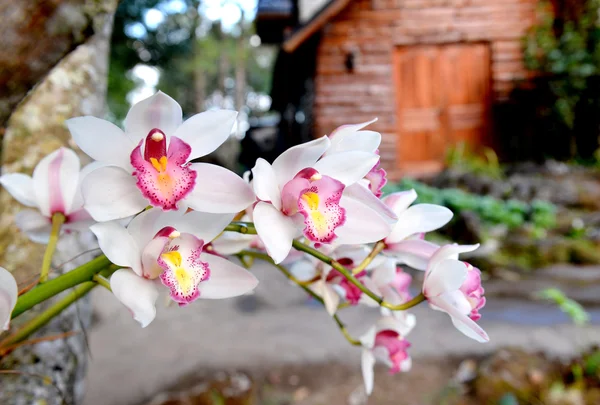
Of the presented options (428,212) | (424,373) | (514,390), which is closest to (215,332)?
(424,373)

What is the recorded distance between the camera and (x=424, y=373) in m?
2.38

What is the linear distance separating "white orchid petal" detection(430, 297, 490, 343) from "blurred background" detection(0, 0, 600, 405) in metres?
0.46

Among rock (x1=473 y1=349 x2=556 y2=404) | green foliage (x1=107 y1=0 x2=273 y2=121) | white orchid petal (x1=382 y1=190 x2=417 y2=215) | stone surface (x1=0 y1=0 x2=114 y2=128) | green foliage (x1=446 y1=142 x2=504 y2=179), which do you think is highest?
green foliage (x1=107 y1=0 x2=273 y2=121)

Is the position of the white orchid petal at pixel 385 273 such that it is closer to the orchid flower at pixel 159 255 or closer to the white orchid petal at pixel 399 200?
the white orchid petal at pixel 399 200

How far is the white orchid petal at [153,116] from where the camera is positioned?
0.43m

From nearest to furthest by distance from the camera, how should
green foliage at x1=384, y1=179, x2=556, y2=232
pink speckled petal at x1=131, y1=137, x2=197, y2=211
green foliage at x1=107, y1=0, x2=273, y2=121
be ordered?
pink speckled petal at x1=131, y1=137, x2=197, y2=211 < green foliage at x1=384, y1=179, x2=556, y2=232 < green foliage at x1=107, y1=0, x2=273, y2=121

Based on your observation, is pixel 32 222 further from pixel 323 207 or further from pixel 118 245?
pixel 323 207

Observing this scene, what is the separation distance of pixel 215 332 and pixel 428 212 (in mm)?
2742

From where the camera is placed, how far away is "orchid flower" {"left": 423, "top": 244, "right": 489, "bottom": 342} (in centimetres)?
50

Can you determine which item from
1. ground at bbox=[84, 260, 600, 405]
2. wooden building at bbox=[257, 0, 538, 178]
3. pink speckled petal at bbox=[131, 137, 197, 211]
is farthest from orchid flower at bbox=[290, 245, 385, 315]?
wooden building at bbox=[257, 0, 538, 178]

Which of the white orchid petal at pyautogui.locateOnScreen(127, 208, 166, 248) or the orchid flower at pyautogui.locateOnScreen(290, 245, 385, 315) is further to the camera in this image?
the orchid flower at pyautogui.locateOnScreen(290, 245, 385, 315)

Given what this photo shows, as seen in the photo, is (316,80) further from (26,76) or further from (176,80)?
(176,80)

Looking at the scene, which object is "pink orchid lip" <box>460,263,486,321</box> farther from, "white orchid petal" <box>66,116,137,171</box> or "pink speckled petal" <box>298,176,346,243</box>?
"white orchid petal" <box>66,116,137,171</box>

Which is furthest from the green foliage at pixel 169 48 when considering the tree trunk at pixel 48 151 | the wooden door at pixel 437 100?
the tree trunk at pixel 48 151
